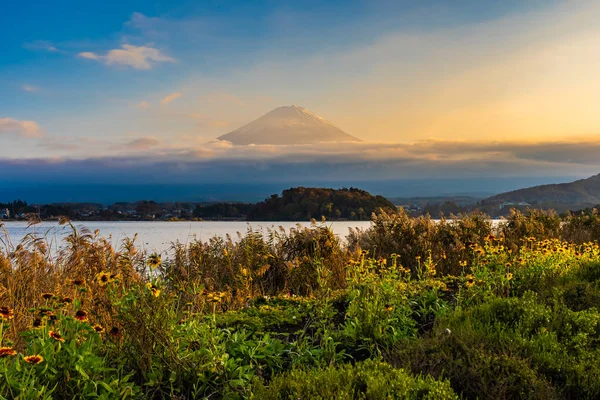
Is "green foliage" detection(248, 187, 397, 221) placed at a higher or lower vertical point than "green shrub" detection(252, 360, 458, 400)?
higher

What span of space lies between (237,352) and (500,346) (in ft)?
8.63

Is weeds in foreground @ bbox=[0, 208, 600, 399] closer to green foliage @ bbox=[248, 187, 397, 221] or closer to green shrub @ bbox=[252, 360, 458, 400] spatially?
green shrub @ bbox=[252, 360, 458, 400]

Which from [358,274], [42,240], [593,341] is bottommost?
[593,341]

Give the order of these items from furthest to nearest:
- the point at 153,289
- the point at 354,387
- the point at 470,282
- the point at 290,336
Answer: the point at 470,282 → the point at 290,336 → the point at 153,289 → the point at 354,387

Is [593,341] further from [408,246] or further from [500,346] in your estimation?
[408,246]

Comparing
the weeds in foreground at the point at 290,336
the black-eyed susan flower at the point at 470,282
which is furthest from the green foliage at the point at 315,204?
the black-eyed susan flower at the point at 470,282

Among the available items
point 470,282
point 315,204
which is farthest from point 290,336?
point 315,204

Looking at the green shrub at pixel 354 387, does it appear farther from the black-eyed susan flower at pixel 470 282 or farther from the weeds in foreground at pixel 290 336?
the black-eyed susan flower at pixel 470 282

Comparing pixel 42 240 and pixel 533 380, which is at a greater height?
pixel 42 240

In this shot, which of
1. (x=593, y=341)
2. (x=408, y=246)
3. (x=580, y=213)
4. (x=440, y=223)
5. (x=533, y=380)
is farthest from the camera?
(x=580, y=213)

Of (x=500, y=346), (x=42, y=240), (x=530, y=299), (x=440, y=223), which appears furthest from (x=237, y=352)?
(x=440, y=223)

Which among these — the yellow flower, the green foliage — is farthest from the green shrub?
the green foliage

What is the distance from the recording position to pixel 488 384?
4.42 meters

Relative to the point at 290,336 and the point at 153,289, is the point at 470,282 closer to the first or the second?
the point at 290,336
